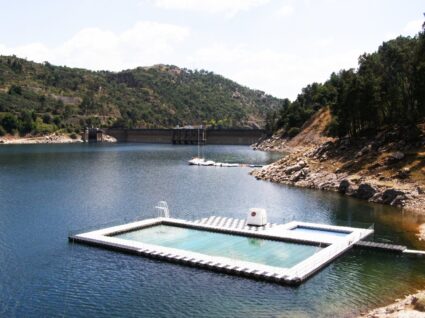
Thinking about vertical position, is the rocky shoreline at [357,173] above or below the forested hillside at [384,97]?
below

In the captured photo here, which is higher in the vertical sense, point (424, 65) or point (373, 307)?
point (424, 65)

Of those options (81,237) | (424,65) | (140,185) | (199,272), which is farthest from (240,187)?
(199,272)

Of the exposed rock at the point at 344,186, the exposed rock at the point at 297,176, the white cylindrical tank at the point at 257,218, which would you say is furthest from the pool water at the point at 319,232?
the exposed rock at the point at 297,176

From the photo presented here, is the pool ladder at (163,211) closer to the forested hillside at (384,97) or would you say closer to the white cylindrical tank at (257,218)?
the white cylindrical tank at (257,218)

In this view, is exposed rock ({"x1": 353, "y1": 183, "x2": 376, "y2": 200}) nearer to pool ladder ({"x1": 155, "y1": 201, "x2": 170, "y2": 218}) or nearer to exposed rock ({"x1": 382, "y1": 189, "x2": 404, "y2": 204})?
exposed rock ({"x1": 382, "y1": 189, "x2": 404, "y2": 204})

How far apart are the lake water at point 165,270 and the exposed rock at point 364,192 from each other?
2756mm

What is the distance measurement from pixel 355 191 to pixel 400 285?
48205mm

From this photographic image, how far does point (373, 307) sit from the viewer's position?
3966 cm

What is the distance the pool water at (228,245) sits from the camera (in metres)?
52.4

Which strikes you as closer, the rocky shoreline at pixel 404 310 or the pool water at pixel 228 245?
the rocky shoreline at pixel 404 310

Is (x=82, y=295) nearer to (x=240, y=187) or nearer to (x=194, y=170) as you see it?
(x=240, y=187)

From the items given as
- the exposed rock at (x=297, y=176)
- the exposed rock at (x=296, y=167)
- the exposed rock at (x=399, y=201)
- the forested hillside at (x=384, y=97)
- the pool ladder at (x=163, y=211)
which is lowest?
the pool ladder at (x=163, y=211)

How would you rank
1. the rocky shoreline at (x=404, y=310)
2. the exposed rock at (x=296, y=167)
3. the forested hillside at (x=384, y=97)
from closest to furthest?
the rocky shoreline at (x=404, y=310), the forested hillside at (x=384, y=97), the exposed rock at (x=296, y=167)

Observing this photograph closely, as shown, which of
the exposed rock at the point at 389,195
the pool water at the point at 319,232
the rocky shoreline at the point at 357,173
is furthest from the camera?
the rocky shoreline at the point at 357,173
